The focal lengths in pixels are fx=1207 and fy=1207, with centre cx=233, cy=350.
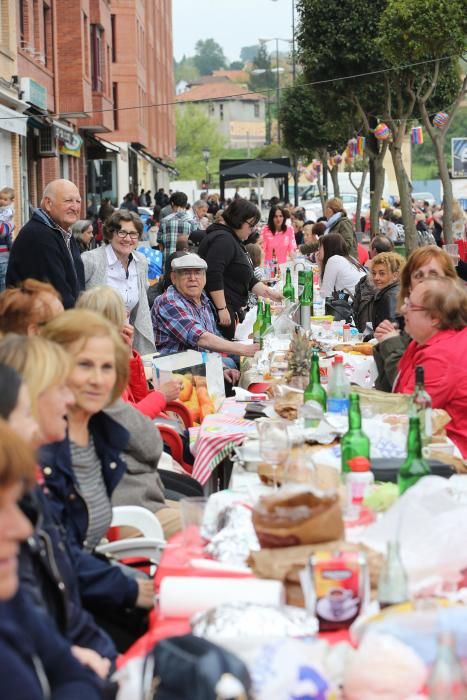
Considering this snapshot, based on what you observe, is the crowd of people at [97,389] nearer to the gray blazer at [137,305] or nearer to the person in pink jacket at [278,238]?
the gray blazer at [137,305]

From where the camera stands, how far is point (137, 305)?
9570mm

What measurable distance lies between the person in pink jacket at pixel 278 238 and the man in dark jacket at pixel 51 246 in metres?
12.1

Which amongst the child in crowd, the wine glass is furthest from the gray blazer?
the child in crowd

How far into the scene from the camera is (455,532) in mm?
3475

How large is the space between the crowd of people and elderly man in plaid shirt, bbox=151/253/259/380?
1 cm

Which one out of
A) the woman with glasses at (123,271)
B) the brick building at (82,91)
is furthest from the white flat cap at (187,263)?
the brick building at (82,91)

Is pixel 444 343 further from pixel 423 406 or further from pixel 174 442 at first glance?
pixel 174 442

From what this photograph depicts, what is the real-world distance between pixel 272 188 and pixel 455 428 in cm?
7479

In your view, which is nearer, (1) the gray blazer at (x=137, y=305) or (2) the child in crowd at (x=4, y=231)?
(1) the gray blazer at (x=137, y=305)

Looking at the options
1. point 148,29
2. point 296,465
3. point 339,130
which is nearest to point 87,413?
point 296,465

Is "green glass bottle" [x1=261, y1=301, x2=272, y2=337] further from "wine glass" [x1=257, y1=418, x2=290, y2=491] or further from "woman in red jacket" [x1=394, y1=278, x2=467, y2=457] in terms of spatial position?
"wine glass" [x1=257, y1=418, x2=290, y2=491]

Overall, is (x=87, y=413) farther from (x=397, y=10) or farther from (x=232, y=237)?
(x=397, y=10)

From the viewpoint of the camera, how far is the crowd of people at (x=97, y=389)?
2711mm

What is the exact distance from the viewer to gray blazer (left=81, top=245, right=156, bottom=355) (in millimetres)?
9484
